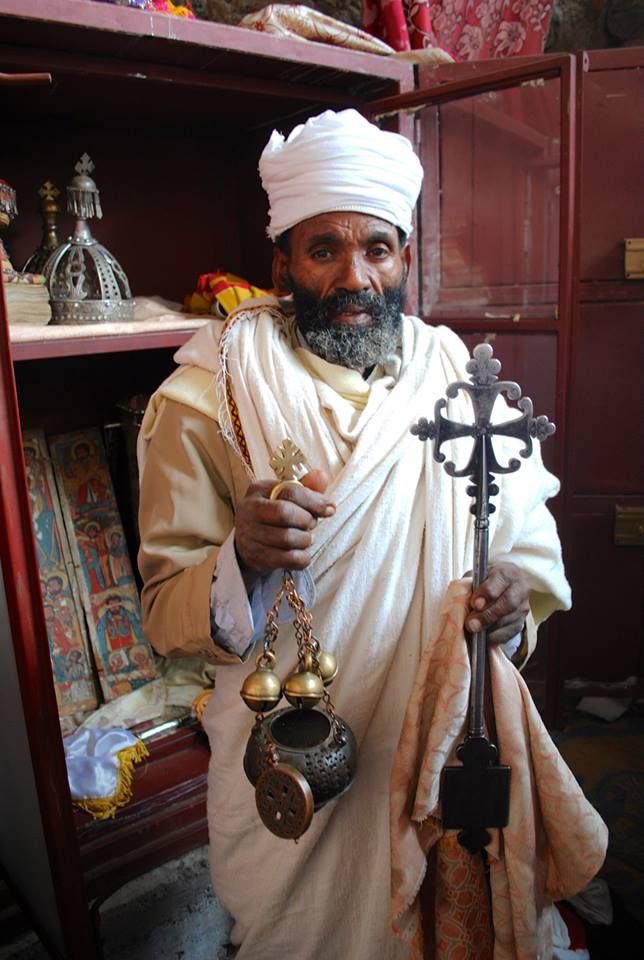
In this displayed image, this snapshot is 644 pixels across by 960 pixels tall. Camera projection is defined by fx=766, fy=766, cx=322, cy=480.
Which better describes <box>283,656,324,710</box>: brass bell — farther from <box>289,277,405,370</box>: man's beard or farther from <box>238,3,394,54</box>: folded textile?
<box>238,3,394,54</box>: folded textile

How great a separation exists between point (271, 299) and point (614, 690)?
1.78 meters

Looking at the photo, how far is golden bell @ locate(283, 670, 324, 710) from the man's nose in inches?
24.4

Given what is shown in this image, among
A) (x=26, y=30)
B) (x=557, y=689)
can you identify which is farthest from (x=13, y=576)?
(x=557, y=689)

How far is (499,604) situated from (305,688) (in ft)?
0.86

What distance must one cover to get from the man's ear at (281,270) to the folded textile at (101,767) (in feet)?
3.76

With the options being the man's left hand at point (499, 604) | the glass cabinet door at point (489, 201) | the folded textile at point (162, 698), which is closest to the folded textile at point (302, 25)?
the glass cabinet door at point (489, 201)

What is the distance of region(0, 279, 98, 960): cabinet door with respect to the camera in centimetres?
120

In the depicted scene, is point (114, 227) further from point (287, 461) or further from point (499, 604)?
point (499, 604)

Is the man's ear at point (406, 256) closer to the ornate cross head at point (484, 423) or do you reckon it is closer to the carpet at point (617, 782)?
the ornate cross head at point (484, 423)

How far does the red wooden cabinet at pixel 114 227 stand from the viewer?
130cm

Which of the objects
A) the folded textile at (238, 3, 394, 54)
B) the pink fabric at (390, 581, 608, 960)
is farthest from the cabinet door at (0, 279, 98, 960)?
the folded textile at (238, 3, 394, 54)

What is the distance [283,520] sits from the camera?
0.91 meters

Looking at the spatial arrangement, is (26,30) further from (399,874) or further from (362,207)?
(399,874)

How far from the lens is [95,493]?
203 centimetres
